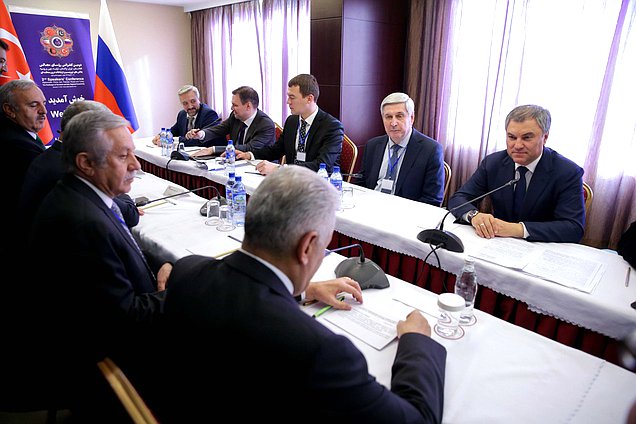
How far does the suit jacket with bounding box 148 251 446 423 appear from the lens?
0.68m

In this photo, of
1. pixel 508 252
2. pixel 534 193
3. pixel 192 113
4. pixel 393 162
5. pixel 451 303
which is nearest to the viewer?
pixel 451 303

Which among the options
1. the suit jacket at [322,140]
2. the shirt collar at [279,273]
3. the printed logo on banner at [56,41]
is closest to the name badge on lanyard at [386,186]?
the suit jacket at [322,140]

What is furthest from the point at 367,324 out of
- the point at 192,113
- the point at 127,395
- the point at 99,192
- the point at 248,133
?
the point at 192,113

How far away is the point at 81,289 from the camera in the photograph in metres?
1.13

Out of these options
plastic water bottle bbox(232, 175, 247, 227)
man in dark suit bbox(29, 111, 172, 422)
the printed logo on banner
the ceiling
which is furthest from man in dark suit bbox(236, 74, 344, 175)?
the ceiling

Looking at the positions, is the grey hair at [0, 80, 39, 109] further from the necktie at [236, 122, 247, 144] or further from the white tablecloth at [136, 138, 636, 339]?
the white tablecloth at [136, 138, 636, 339]

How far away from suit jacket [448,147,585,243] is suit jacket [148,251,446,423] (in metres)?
1.32

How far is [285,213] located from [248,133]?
3.65 m

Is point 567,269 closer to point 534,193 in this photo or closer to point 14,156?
point 534,193

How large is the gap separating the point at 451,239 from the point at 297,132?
227cm

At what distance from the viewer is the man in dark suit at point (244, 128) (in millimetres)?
4188

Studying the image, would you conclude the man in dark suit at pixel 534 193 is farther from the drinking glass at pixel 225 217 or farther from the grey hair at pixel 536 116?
the drinking glass at pixel 225 217

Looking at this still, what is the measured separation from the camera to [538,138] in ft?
6.51

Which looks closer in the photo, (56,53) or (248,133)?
(248,133)
